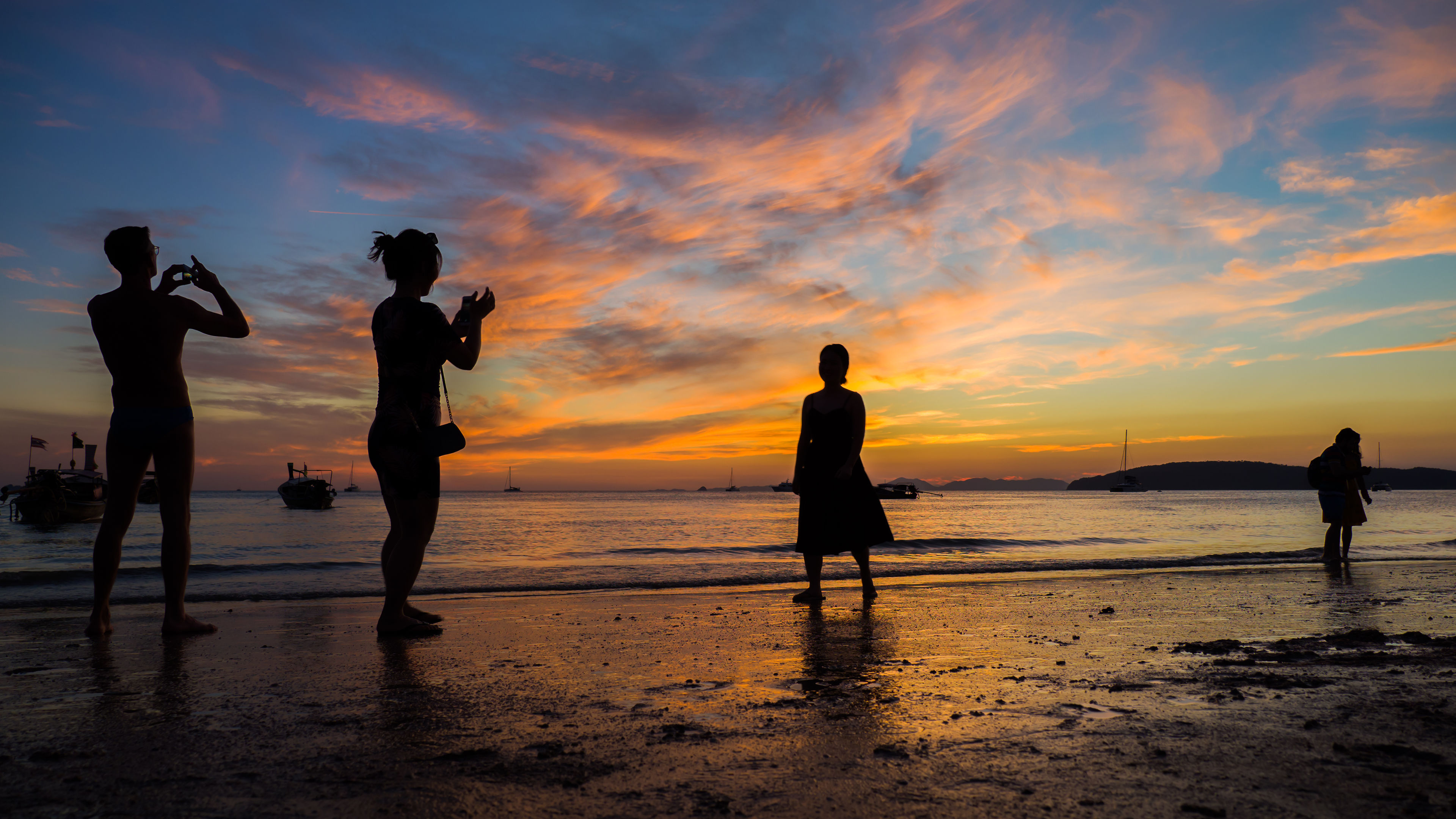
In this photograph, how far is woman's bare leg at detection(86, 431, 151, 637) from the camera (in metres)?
4.48

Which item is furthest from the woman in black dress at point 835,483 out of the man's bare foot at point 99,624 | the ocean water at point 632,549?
the man's bare foot at point 99,624

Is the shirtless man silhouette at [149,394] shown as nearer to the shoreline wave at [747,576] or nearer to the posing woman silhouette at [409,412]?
the posing woman silhouette at [409,412]

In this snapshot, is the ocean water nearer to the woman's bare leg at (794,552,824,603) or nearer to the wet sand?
the woman's bare leg at (794,552,824,603)

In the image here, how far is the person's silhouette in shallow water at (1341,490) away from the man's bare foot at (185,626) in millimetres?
13422

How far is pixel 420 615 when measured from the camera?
16.6 ft

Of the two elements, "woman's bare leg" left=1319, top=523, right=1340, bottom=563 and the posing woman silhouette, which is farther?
"woman's bare leg" left=1319, top=523, right=1340, bottom=563

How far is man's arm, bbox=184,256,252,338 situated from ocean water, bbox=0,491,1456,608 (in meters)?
3.83

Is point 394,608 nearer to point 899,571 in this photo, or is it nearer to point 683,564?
point 899,571

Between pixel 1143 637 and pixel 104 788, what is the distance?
4.70 metres

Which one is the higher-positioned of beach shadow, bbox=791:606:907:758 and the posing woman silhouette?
Answer: the posing woman silhouette

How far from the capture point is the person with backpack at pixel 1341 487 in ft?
36.4

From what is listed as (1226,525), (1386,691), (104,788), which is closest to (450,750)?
(104,788)

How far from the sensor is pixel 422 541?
180 inches

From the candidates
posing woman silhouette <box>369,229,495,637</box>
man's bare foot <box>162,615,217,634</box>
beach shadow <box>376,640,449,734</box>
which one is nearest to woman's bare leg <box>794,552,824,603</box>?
posing woman silhouette <box>369,229,495,637</box>
